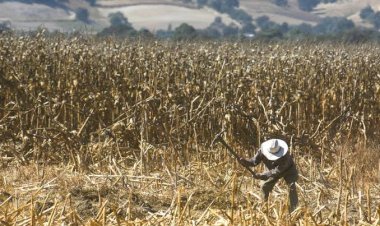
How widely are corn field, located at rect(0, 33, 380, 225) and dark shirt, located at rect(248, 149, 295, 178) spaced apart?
0.26 meters

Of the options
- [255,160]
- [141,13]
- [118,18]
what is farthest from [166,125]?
[141,13]

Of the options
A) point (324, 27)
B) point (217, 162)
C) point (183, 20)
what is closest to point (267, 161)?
point (217, 162)

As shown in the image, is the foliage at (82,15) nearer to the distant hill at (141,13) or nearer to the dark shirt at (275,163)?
the distant hill at (141,13)

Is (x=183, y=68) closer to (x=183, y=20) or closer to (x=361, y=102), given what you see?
(x=361, y=102)

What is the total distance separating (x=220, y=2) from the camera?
568 feet

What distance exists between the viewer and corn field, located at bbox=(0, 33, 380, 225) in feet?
26.8

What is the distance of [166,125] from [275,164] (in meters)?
4.08

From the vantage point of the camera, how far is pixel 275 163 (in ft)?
22.8

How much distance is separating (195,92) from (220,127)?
3.74 feet

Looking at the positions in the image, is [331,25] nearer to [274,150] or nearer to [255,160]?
[255,160]

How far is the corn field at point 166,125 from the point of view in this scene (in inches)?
321

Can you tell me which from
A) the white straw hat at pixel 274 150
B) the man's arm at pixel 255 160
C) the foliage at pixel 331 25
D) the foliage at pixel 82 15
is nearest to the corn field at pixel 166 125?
the man's arm at pixel 255 160

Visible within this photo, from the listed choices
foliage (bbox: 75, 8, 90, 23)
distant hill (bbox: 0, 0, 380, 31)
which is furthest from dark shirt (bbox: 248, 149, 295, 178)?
foliage (bbox: 75, 8, 90, 23)

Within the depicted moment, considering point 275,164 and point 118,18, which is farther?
point 118,18
